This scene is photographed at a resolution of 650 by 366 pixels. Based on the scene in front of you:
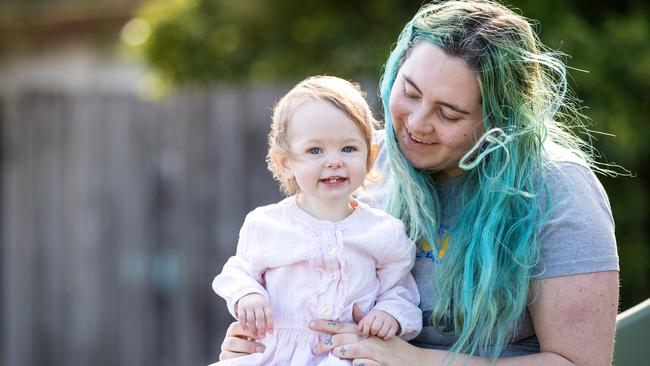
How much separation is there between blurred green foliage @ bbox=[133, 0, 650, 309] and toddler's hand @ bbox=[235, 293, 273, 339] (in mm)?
2087

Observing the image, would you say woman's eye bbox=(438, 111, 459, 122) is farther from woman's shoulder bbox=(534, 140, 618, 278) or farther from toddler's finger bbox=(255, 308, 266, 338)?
toddler's finger bbox=(255, 308, 266, 338)

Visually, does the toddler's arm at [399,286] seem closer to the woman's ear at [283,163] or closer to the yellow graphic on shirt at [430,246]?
the yellow graphic on shirt at [430,246]

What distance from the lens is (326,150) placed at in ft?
8.34

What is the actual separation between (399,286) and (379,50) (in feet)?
10.5

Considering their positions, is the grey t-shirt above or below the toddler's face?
below

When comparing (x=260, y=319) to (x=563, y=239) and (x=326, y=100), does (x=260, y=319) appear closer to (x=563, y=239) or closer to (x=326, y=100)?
(x=326, y=100)

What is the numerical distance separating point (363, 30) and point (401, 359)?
392cm

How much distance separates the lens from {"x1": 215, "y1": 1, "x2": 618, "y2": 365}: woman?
2545 millimetres

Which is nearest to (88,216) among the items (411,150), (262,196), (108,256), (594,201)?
(108,256)

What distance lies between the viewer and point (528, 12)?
5.52 metres

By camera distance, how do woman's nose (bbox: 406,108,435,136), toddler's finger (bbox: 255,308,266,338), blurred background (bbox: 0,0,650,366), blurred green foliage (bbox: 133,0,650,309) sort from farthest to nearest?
1. blurred background (bbox: 0,0,650,366)
2. blurred green foliage (bbox: 133,0,650,309)
3. woman's nose (bbox: 406,108,435,136)
4. toddler's finger (bbox: 255,308,266,338)

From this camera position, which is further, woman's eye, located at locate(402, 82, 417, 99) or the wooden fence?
the wooden fence

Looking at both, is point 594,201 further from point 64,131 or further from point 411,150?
point 64,131

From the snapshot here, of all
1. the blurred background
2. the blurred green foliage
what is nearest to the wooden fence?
the blurred background
